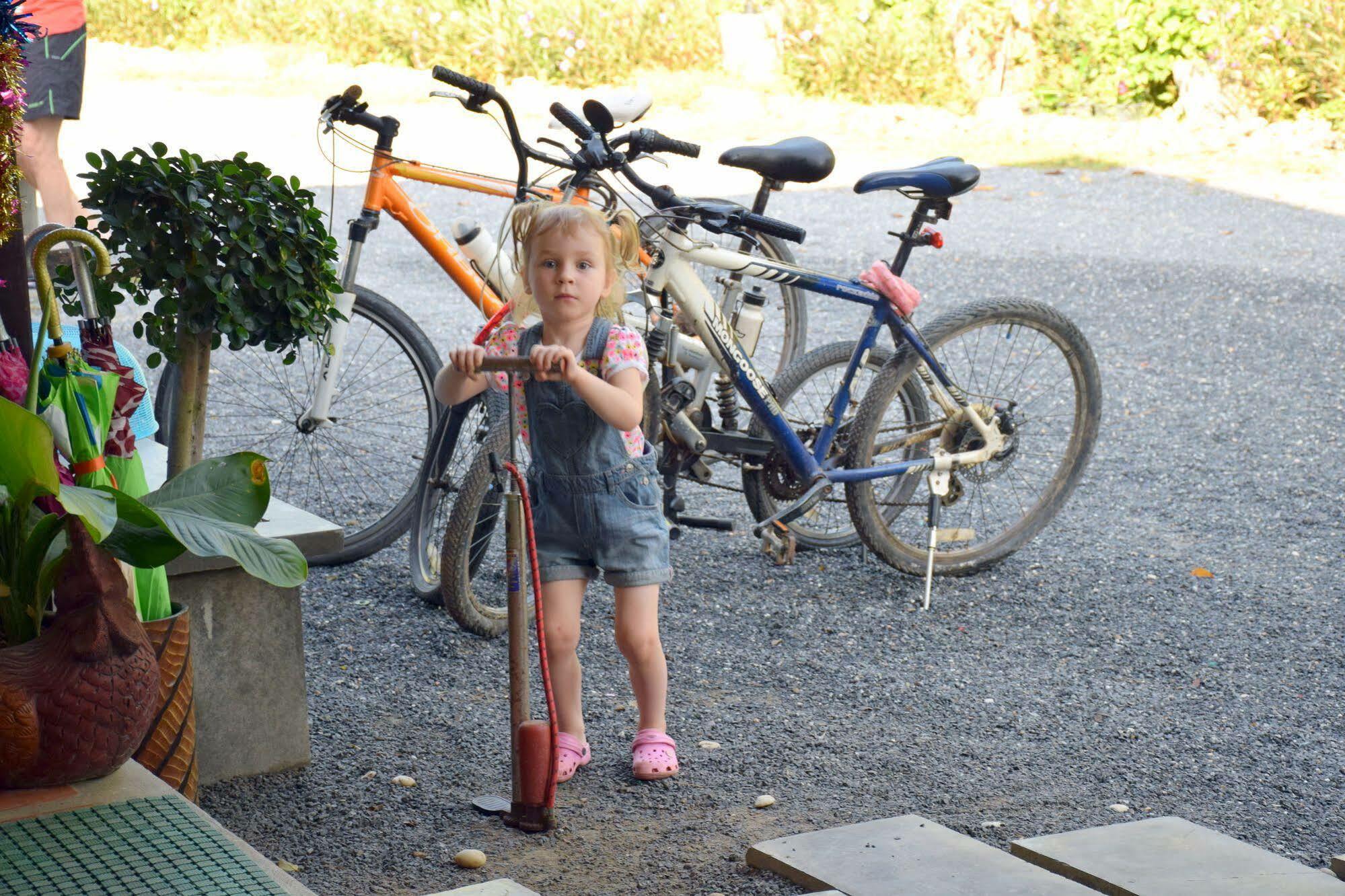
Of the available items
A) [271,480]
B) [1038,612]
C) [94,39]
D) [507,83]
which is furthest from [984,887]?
[94,39]

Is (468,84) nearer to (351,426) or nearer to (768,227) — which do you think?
(768,227)

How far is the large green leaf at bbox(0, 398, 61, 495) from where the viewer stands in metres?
2.21

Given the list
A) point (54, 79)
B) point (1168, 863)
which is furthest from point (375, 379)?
point (1168, 863)

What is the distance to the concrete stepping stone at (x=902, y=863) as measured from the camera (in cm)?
248

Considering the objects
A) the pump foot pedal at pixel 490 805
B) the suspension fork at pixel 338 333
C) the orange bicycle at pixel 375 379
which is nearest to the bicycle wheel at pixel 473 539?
the orange bicycle at pixel 375 379

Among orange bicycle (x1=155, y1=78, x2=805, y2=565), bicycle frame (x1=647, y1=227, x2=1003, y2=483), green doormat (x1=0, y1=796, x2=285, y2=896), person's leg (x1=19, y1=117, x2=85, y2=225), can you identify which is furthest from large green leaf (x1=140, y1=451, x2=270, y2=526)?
person's leg (x1=19, y1=117, x2=85, y2=225)

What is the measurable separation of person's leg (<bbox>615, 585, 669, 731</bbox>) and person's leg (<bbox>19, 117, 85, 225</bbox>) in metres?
3.63

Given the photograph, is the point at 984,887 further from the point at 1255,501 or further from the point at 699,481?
the point at 1255,501

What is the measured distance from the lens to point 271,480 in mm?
5027

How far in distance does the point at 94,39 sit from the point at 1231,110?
14841mm

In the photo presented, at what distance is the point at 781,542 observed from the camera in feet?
14.7

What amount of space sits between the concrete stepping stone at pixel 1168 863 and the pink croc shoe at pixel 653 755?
798 millimetres

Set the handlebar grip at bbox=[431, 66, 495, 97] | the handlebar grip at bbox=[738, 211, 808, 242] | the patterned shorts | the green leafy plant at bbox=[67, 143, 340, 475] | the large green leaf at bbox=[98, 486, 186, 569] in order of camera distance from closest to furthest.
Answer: the large green leaf at bbox=[98, 486, 186, 569], the green leafy plant at bbox=[67, 143, 340, 475], the handlebar grip at bbox=[738, 211, 808, 242], the handlebar grip at bbox=[431, 66, 495, 97], the patterned shorts

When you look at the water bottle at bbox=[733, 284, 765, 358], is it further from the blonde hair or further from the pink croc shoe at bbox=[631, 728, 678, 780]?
the pink croc shoe at bbox=[631, 728, 678, 780]
